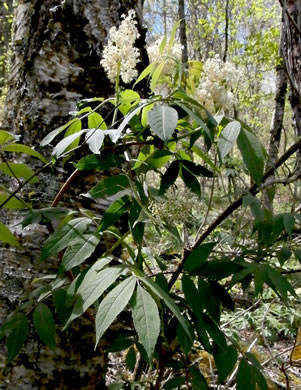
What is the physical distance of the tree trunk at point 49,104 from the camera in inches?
42.2

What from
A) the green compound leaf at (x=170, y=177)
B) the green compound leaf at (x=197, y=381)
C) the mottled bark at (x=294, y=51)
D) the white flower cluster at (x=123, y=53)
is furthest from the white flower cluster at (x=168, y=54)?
the mottled bark at (x=294, y=51)

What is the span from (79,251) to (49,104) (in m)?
0.56

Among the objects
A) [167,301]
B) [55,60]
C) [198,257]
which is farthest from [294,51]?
[167,301]

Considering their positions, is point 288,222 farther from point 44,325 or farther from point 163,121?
point 44,325

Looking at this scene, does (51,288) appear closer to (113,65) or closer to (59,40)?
(113,65)

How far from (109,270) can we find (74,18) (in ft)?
2.74

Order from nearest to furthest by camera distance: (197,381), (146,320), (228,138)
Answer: (146,320)
(228,138)
(197,381)

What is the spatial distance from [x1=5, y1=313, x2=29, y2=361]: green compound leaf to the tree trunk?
20 cm

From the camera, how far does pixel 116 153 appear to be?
0.90 metres

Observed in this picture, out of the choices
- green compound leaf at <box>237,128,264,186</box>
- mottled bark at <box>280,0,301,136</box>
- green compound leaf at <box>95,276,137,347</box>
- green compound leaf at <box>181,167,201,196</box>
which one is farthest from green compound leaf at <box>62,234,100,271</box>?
mottled bark at <box>280,0,301,136</box>

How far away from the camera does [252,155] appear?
76 centimetres

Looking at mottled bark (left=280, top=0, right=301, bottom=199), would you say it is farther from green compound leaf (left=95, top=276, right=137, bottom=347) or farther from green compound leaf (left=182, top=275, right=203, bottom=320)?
green compound leaf (left=95, top=276, right=137, bottom=347)

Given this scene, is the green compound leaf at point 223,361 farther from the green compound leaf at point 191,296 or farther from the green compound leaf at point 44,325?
the green compound leaf at point 44,325

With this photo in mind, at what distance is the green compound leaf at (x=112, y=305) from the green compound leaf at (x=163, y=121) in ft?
0.87
